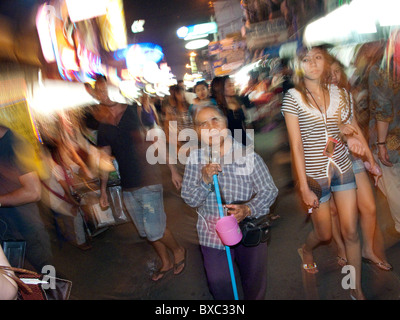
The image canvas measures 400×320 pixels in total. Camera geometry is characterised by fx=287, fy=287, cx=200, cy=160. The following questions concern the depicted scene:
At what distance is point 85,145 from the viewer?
4465 millimetres

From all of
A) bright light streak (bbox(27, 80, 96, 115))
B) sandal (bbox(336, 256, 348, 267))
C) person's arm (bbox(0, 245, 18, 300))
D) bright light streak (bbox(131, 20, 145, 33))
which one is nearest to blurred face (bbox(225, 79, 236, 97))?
sandal (bbox(336, 256, 348, 267))

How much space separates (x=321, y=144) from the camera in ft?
8.45

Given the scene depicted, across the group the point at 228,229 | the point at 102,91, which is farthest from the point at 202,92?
the point at 228,229

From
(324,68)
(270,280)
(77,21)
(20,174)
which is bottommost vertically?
(270,280)

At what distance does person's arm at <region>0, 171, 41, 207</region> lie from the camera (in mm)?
Answer: 2451

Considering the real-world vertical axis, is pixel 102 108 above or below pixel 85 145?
above

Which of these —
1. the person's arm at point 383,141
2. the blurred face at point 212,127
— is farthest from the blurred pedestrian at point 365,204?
the blurred face at point 212,127

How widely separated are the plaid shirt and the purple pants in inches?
4.1

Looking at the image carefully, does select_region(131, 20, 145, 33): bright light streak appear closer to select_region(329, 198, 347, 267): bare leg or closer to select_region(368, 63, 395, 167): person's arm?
select_region(368, 63, 395, 167): person's arm

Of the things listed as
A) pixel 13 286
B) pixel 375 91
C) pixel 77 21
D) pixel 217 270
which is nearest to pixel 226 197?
pixel 217 270

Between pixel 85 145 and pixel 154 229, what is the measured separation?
191 cm

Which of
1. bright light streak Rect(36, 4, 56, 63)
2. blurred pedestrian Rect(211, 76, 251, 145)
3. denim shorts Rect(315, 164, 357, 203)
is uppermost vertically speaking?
bright light streak Rect(36, 4, 56, 63)

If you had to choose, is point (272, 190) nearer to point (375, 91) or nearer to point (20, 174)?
point (375, 91)

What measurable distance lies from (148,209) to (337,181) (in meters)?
2.07
